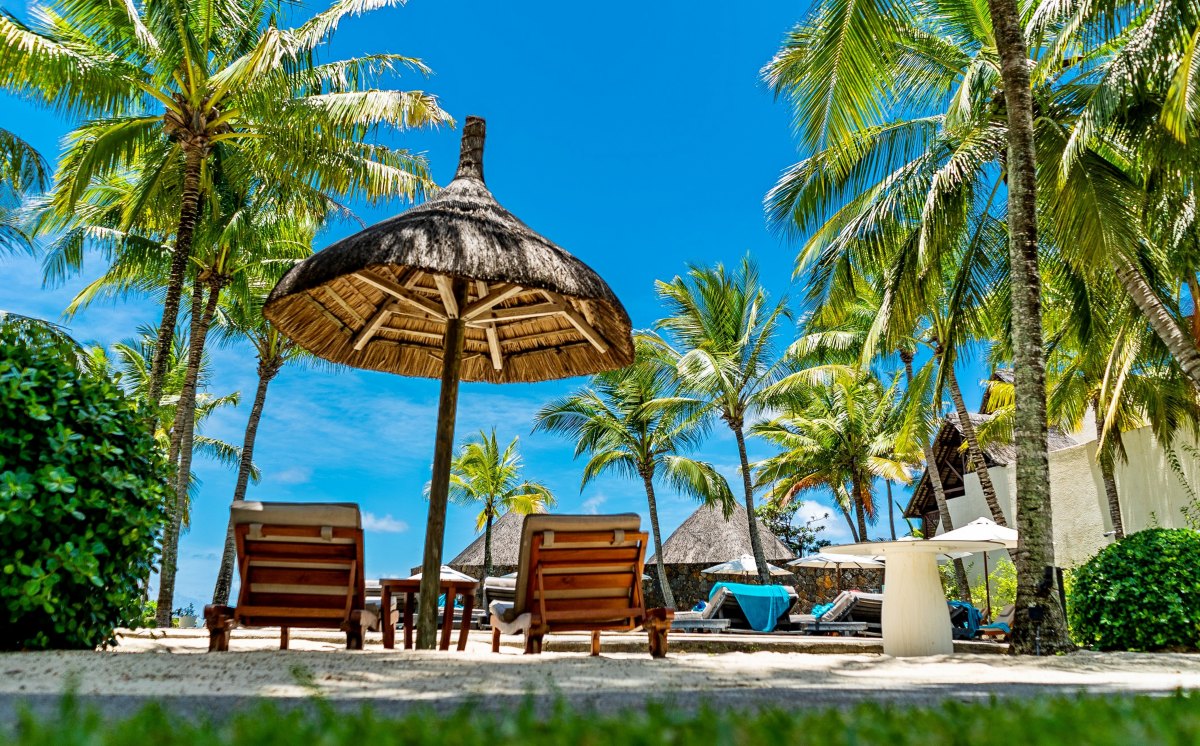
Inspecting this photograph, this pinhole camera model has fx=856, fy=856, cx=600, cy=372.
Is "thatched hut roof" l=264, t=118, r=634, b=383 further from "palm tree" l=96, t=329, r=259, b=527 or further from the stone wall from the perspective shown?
the stone wall

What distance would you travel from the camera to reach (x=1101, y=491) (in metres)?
18.6

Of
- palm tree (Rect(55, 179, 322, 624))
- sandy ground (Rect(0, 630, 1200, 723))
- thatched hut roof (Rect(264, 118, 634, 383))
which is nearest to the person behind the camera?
sandy ground (Rect(0, 630, 1200, 723))

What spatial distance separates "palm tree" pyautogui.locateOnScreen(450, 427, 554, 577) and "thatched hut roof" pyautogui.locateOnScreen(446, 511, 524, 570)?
1.66ft

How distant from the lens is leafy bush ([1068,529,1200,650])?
700 centimetres

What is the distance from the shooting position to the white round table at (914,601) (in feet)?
22.1

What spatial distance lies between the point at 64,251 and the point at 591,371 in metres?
11.1

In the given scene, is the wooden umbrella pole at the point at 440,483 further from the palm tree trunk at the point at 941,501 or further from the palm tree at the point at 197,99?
the palm tree trunk at the point at 941,501

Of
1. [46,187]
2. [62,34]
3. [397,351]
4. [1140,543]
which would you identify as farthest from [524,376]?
[46,187]

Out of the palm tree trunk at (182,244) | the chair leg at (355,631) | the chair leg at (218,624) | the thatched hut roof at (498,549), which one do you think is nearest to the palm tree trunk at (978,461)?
the palm tree trunk at (182,244)

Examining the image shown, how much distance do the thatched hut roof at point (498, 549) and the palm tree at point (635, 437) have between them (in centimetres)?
486

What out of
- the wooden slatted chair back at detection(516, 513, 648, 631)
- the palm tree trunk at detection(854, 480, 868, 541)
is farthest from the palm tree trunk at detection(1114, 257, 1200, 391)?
the palm tree trunk at detection(854, 480, 868, 541)

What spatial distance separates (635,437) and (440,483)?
1753 cm

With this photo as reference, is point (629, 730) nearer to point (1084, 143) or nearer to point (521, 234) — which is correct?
point (521, 234)

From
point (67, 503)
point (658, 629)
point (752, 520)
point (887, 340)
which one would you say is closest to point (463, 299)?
point (658, 629)
